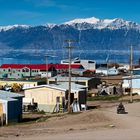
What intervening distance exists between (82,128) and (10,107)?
23.0 ft

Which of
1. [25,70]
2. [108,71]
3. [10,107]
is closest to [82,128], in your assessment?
[10,107]

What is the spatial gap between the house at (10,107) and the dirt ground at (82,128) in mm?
1502

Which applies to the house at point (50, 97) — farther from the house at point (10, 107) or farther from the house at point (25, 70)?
the house at point (25, 70)

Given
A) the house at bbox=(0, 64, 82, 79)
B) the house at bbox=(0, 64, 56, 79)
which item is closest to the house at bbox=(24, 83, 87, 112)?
the house at bbox=(0, 64, 82, 79)

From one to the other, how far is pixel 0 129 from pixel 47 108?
13874 mm

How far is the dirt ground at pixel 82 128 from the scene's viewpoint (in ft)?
95.8

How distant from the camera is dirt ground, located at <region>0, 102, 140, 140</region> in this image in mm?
29188

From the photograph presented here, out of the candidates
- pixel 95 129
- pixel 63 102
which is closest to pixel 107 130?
pixel 95 129

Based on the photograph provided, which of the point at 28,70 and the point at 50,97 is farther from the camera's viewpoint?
the point at 28,70

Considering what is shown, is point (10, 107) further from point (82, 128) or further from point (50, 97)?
point (50, 97)

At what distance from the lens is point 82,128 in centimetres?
3241

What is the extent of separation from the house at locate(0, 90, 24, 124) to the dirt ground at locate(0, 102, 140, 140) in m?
1.50

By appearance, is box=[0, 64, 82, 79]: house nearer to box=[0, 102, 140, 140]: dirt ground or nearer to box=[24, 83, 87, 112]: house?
box=[24, 83, 87, 112]: house

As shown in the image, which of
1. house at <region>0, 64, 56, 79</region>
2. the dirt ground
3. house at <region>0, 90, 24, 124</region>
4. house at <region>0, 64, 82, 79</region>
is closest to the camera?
the dirt ground
